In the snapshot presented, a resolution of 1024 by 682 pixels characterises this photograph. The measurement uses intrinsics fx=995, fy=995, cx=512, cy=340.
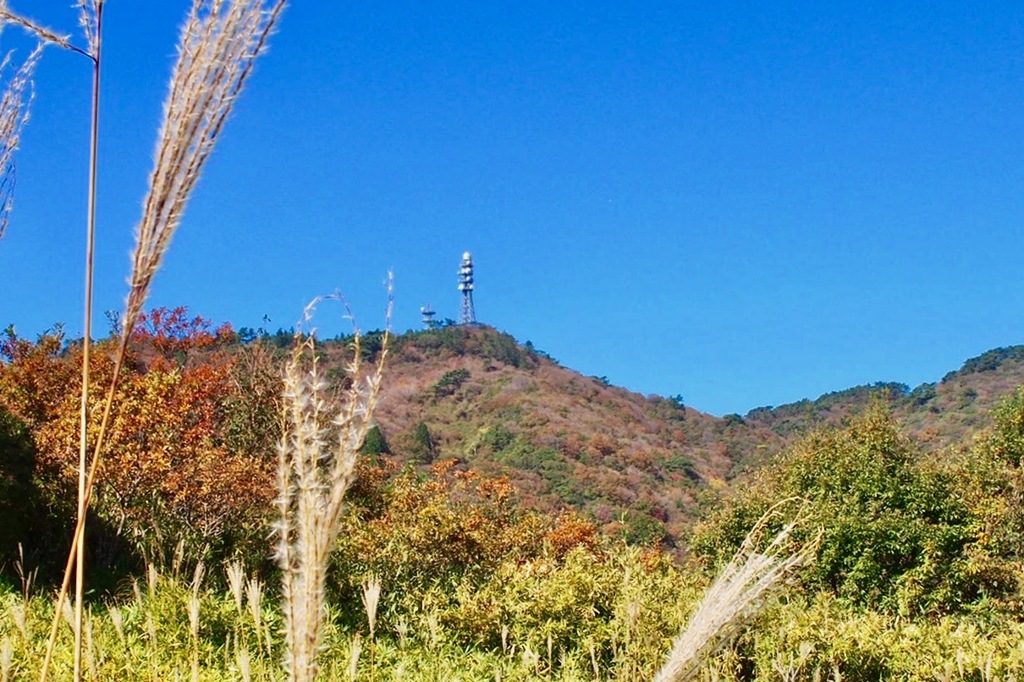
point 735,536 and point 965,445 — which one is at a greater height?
point 965,445

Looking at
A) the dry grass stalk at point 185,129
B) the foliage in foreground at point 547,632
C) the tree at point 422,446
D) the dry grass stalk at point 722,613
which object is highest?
the tree at point 422,446

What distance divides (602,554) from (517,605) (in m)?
6.90

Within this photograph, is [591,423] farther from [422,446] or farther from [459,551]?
[459,551]

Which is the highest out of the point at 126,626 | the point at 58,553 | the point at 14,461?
the point at 14,461

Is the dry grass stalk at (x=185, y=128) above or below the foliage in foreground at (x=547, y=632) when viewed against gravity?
above

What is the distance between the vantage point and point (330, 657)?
23.1 feet

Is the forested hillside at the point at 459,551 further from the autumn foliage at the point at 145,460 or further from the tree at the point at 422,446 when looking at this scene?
the tree at the point at 422,446

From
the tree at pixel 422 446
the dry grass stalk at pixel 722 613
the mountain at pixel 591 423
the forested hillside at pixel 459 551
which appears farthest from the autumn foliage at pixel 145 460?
the tree at pixel 422 446

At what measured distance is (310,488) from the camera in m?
1.08

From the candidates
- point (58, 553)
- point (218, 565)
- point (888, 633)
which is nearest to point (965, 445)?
point (888, 633)

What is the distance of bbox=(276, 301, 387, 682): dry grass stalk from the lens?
1.02m

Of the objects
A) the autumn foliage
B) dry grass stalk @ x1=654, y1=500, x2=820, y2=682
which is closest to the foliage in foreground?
the autumn foliage

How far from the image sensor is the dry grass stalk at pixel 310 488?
1.02 m

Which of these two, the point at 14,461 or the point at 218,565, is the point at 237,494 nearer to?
the point at 218,565
